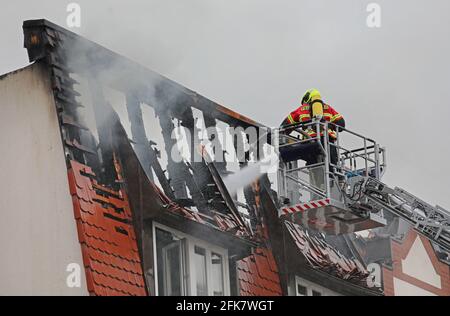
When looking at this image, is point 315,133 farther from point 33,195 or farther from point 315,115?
point 33,195

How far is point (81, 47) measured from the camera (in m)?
18.4

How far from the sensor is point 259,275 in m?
20.1

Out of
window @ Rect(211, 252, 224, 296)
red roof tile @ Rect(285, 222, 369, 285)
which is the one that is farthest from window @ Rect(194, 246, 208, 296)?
red roof tile @ Rect(285, 222, 369, 285)

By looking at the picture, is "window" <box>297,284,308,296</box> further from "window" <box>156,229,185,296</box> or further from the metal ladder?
"window" <box>156,229,185,296</box>

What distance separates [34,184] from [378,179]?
22.5ft

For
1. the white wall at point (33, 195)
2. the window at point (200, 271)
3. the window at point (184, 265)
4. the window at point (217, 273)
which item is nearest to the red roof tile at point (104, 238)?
the white wall at point (33, 195)

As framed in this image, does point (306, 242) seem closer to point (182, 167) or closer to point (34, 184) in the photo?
point (182, 167)

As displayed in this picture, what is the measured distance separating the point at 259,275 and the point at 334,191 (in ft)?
7.60

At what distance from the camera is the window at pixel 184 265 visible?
18156 mm

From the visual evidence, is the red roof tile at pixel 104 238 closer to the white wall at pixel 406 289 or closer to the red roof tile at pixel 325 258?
the red roof tile at pixel 325 258

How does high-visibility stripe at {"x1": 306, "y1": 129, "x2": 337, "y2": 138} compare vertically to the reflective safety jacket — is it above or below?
below

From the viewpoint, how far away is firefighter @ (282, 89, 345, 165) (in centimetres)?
2195

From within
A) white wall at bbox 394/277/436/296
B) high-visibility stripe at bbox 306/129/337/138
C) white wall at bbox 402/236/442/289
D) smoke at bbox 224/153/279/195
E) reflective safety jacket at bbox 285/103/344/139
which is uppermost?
reflective safety jacket at bbox 285/103/344/139

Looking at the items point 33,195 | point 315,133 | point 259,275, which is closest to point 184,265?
point 259,275
